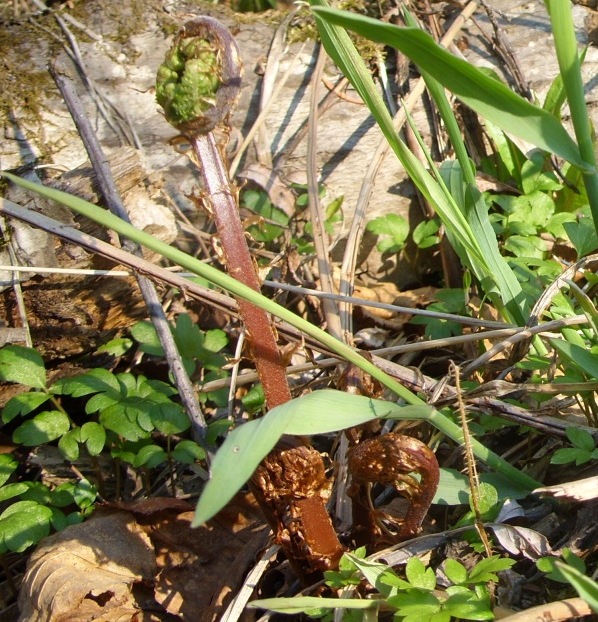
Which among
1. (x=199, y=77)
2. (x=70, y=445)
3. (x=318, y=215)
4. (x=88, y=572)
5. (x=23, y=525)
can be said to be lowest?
(x=88, y=572)

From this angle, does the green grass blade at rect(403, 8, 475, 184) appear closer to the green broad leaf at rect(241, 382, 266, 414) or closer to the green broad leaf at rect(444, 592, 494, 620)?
the green broad leaf at rect(241, 382, 266, 414)

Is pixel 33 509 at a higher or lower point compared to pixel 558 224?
lower

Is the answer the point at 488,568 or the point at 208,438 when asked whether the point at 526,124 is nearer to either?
the point at 488,568

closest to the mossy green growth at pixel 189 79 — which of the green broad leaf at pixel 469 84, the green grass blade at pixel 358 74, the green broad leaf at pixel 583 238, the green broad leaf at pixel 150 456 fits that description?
the green broad leaf at pixel 469 84

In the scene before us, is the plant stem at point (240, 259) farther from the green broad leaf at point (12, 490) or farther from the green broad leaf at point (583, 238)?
the green broad leaf at point (583, 238)

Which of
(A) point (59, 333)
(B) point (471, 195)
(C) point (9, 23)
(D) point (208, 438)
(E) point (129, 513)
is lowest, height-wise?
(E) point (129, 513)

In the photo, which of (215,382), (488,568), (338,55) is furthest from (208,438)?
(338,55)

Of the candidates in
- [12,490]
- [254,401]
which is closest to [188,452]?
[254,401]

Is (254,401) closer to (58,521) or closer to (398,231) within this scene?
(58,521)
